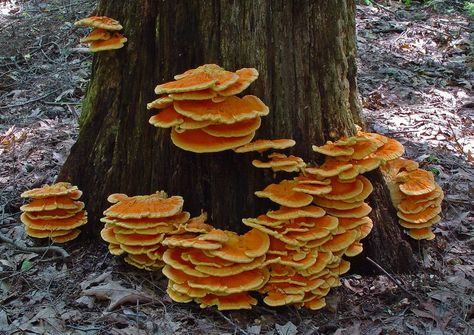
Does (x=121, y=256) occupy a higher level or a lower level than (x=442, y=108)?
lower

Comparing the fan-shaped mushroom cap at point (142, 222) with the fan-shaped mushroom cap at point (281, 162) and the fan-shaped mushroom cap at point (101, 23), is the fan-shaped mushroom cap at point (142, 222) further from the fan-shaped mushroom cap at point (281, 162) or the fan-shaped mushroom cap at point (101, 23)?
the fan-shaped mushroom cap at point (101, 23)

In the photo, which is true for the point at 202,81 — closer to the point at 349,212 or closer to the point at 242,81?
the point at 242,81

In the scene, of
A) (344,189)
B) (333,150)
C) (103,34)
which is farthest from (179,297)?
(103,34)

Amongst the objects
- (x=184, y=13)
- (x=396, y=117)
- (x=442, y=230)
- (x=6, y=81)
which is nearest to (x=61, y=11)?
(x=6, y=81)

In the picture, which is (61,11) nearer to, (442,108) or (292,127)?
(442,108)

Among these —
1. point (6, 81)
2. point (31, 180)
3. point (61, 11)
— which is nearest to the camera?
point (31, 180)

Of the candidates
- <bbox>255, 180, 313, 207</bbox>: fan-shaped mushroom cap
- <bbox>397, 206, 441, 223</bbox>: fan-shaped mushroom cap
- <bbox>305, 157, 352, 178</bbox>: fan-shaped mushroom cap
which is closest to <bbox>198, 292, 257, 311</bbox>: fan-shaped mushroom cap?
<bbox>255, 180, 313, 207</bbox>: fan-shaped mushroom cap

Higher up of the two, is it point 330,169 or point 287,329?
point 330,169
